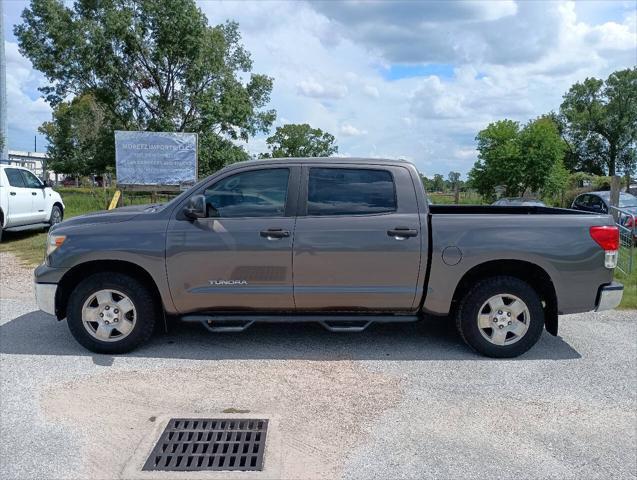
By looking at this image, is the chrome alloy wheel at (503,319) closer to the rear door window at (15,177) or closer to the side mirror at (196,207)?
the side mirror at (196,207)

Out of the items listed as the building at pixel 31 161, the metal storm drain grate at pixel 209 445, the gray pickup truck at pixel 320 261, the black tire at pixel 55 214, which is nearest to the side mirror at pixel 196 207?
the gray pickup truck at pixel 320 261

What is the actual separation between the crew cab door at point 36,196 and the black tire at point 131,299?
347 inches

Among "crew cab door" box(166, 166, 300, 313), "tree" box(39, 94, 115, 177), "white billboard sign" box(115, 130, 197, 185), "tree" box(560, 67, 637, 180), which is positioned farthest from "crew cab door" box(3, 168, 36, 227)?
"tree" box(560, 67, 637, 180)

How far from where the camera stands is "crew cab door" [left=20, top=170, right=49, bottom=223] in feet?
40.5

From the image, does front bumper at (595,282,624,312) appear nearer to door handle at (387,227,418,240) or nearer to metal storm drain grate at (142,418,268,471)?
door handle at (387,227,418,240)

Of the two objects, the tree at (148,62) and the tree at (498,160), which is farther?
the tree at (148,62)

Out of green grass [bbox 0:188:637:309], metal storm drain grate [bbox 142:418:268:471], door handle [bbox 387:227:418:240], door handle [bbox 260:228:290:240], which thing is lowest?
metal storm drain grate [bbox 142:418:268:471]

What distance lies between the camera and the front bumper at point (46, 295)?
491 centimetres

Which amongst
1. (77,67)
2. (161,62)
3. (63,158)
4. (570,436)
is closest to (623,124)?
(161,62)

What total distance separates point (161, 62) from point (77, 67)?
4.70 meters

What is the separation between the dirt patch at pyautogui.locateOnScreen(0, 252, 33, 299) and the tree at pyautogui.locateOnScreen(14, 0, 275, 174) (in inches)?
748

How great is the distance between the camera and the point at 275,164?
5.04 meters

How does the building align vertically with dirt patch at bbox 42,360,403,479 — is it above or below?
above

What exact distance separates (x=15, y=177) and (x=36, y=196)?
70 cm
